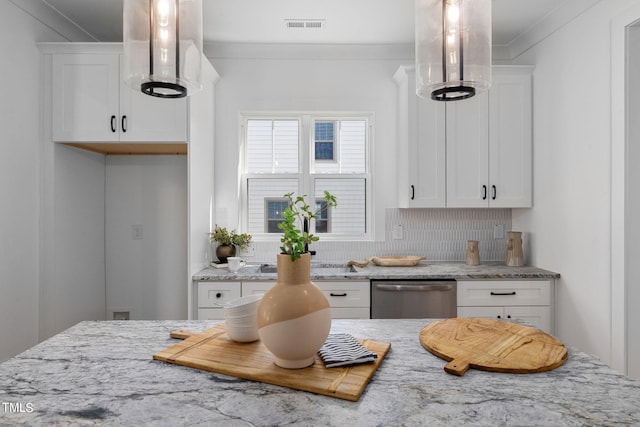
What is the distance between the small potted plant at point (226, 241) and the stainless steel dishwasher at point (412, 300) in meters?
1.17

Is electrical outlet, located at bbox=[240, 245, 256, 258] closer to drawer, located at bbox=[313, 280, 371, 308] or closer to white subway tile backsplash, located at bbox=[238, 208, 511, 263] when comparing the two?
white subway tile backsplash, located at bbox=[238, 208, 511, 263]

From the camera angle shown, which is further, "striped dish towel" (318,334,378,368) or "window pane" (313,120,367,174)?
"window pane" (313,120,367,174)

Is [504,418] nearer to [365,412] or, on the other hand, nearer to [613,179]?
[365,412]

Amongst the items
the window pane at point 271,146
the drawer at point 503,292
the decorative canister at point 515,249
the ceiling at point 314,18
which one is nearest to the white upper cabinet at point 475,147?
the decorative canister at point 515,249

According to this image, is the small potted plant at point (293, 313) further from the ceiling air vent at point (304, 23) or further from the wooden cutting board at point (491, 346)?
the ceiling air vent at point (304, 23)

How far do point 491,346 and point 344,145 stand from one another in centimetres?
252

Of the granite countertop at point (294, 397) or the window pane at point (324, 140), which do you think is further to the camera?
the window pane at point (324, 140)

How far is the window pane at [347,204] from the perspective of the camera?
3484 mm

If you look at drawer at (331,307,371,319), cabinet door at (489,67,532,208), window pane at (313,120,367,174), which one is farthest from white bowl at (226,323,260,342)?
cabinet door at (489,67,532,208)

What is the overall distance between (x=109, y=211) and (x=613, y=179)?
11.9 feet

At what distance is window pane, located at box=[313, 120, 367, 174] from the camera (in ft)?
11.4

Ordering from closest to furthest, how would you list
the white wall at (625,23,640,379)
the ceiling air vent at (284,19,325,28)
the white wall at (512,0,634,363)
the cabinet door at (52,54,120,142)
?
the white wall at (625,23,640,379)
the white wall at (512,0,634,363)
the cabinet door at (52,54,120,142)
the ceiling air vent at (284,19,325,28)

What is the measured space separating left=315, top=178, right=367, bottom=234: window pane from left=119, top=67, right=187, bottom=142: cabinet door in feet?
4.20

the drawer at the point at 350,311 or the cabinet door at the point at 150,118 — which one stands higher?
the cabinet door at the point at 150,118
